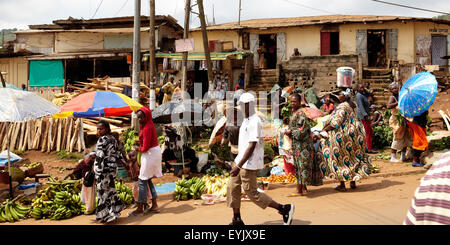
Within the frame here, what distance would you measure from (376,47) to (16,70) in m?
24.4

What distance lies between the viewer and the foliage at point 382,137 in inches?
468

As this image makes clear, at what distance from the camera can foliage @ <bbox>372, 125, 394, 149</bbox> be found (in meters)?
11.9

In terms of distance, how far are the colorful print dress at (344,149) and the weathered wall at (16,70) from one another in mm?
24038

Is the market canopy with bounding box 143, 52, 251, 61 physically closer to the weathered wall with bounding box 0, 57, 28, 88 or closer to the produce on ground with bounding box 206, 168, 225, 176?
the weathered wall with bounding box 0, 57, 28, 88

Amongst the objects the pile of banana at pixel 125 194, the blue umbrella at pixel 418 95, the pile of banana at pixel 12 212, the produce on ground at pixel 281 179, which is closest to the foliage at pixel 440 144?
the blue umbrella at pixel 418 95

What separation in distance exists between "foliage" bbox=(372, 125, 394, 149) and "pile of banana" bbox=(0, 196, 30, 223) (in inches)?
384

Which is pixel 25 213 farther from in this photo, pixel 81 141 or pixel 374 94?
pixel 374 94

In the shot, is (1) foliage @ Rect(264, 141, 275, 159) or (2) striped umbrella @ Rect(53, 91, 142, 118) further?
(1) foliage @ Rect(264, 141, 275, 159)

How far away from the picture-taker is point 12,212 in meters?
6.75

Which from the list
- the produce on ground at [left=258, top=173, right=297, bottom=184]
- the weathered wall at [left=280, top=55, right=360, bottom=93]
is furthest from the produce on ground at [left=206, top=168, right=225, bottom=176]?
the weathered wall at [left=280, top=55, right=360, bottom=93]

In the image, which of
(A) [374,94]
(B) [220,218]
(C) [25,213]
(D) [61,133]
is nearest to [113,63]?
(D) [61,133]

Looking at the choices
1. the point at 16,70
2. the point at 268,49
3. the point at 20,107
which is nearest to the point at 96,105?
the point at 20,107

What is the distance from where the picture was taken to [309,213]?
19.5 ft

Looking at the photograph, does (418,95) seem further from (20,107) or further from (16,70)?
(16,70)
